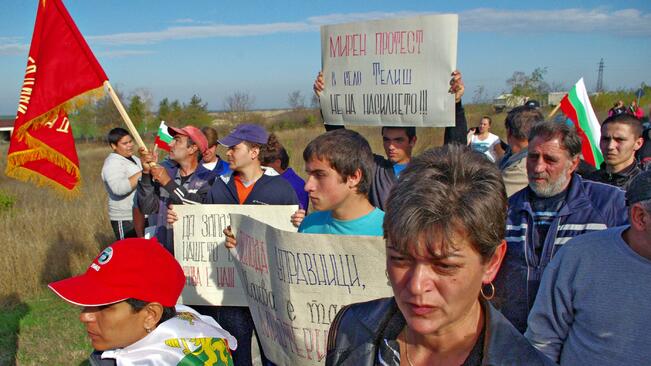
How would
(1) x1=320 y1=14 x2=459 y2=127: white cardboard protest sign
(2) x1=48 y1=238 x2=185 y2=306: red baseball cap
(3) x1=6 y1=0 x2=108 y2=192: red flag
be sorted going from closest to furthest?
(2) x1=48 y1=238 x2=185 y2=306: red baseball cap, (1) x1=320 y1=14 x2=459 y2=127: white cardboard protest sign, (3) x1=6 y1=0 x2=108 y2=192: red flag

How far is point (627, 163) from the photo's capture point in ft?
15.1

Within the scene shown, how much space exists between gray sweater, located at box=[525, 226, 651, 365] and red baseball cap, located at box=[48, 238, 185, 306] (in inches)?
63.0

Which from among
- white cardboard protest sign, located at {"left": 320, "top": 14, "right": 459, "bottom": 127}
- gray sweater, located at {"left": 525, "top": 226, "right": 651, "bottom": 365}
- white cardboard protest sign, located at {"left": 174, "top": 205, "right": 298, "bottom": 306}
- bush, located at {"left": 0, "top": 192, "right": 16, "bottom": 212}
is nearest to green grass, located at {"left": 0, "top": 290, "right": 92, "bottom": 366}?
white cardboard protest sign, located at {"left": 174, "top": 205, "right": 298, "bottom": 306}

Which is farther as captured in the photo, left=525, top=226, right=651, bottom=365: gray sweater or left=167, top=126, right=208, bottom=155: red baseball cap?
left=167, top=126, right=208, bottom=155: red baseball cap

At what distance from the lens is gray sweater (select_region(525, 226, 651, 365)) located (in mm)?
2238

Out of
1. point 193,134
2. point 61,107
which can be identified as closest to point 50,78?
point 61,107

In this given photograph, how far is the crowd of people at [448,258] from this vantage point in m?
1.41

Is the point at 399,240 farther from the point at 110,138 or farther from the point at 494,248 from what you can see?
the point at 110,138

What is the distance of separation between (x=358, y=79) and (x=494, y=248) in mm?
2870

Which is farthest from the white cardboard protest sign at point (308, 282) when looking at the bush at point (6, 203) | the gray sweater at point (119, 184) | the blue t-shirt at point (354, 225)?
the bush at point (6, 203)

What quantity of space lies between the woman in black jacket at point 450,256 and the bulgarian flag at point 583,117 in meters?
5.65

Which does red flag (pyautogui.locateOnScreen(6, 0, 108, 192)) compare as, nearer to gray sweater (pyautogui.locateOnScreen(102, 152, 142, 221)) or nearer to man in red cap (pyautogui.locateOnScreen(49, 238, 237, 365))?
gray sweater (pyautogui.locateOnScreen(102, 152, 142, 221))

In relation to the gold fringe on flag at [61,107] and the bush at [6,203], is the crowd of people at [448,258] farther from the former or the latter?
the bush at [6,203]

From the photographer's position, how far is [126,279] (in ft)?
6.97
